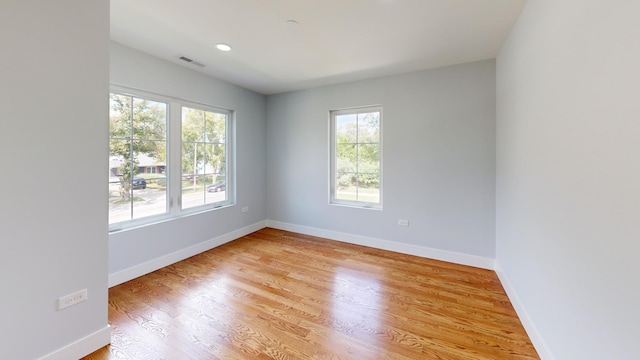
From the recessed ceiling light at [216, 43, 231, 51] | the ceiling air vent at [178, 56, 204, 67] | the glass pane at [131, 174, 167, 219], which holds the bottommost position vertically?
the glass pane at [131, 174, 167, 219]

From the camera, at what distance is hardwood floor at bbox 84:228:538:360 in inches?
67.7

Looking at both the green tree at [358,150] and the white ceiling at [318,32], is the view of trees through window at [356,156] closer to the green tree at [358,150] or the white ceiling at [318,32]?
the green tree at [358,150]

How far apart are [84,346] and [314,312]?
5.24 ft

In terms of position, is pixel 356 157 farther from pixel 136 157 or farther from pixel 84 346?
pixel 84 346

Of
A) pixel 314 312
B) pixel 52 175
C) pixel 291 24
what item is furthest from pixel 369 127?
pixel 52 175

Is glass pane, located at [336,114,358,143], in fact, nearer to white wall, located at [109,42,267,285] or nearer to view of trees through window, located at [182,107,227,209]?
white wall, located at [109,42,267,285]

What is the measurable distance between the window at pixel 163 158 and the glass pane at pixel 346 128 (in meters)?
1.76

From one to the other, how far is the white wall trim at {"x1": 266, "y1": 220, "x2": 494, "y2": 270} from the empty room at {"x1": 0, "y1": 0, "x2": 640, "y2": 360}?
0.09ft

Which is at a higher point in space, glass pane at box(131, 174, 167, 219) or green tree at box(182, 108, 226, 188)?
green tree at box(182, 108, 226, 188)

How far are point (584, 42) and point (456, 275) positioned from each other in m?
2.41

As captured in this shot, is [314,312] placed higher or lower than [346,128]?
lower

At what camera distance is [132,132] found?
2.74 m

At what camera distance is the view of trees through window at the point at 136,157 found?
Result: 103 inches

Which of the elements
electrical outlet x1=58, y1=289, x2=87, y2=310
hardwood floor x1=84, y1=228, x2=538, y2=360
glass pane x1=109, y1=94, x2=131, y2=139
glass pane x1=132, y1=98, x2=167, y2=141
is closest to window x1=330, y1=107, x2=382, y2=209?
hardwood floor x1=84, y1=228, x2=538, y2=360
